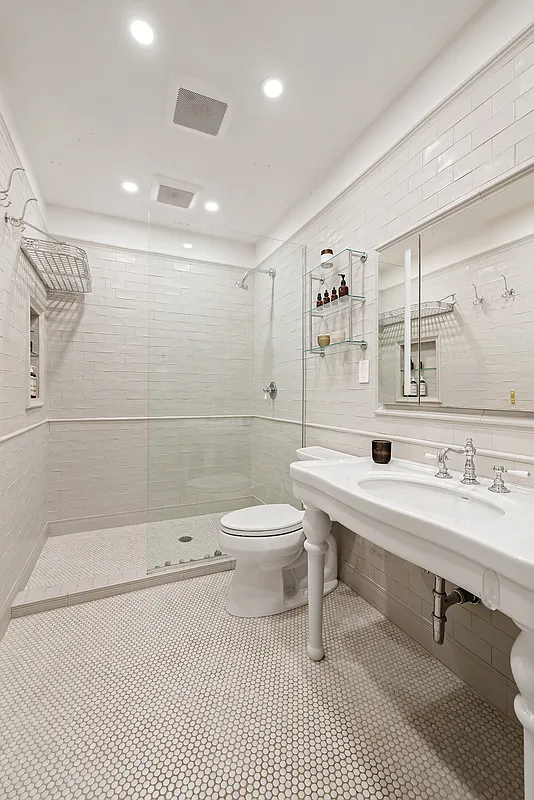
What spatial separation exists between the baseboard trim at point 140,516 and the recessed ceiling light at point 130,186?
2332 millimetres

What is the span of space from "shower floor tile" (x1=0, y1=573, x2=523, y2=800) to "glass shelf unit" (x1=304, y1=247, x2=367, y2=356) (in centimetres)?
160

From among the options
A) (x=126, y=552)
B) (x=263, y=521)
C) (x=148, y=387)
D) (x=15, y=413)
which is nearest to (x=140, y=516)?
(x=126, y=552)

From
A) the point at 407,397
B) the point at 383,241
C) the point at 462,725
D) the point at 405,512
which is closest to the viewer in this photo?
the point at 405,512

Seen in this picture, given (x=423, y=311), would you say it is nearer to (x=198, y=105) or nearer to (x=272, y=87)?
(x=272, y=87)

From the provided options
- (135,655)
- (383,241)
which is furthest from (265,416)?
(135,655)

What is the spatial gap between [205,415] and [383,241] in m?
1.60

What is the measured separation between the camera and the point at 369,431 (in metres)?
1.99

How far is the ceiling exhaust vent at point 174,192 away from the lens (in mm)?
2533

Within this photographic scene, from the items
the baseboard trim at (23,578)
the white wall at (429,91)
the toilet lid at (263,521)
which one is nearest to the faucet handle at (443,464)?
the toilet lid at (263,521)

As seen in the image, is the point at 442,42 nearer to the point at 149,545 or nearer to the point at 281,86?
the point at 281,86

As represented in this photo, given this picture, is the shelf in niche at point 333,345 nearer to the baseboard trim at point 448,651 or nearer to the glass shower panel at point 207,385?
the glass shower panel at point 207,385

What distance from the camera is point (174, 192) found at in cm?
266

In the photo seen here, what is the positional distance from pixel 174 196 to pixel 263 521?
2443 millimetres

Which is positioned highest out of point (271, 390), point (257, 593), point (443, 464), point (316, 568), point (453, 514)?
point (271, 390)
